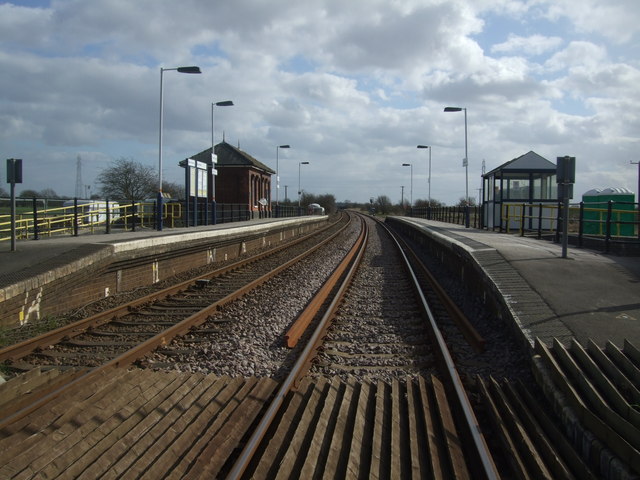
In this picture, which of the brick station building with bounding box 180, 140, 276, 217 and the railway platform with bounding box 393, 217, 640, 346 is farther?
the brick station building with bounding box 180, 140, 276, 217

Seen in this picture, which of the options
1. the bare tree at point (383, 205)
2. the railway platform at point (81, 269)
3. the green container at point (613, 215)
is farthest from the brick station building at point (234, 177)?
the bare tree at point (383, 205)

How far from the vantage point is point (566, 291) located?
8.23 metres

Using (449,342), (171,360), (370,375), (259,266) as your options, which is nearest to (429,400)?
(370,375)

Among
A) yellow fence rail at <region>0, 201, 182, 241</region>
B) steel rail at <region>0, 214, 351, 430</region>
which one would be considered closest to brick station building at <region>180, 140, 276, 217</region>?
yellow fence rail at <region>0, 201, 182, 241</region>

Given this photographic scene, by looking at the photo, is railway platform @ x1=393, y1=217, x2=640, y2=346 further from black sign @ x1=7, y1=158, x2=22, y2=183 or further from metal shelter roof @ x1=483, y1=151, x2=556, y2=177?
metal shelter roof @ x1=483, y1=151, x2=556, y2=177

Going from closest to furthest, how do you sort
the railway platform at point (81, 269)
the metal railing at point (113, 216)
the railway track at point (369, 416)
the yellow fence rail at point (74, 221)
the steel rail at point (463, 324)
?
the railway track at point (369, 416)
the steel rail at point (463, 324)
the railway platform at point (81, 269)
the yellow fence rail at point (74, 221)
the metal railing at point (113, 216)

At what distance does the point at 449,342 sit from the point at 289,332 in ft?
6.76

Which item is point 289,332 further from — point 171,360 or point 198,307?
point 198,307

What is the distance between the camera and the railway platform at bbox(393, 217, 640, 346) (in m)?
6.41

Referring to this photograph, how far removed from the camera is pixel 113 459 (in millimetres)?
3600

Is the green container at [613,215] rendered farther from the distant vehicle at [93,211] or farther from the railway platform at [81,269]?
the distant vehicle at [93,211]

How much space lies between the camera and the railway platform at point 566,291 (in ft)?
21.0

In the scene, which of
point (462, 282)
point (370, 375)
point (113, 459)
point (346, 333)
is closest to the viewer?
point (113, 459)

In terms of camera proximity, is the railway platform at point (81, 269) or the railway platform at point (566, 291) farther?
the railway platform at point (81, 269)
